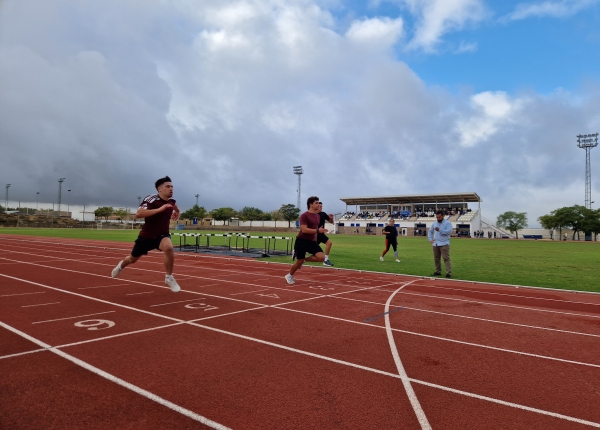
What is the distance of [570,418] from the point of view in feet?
9.27

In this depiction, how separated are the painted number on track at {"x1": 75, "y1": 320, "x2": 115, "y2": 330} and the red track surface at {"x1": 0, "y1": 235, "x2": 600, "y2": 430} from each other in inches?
1.0

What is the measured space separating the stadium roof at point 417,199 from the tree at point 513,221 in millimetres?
9693

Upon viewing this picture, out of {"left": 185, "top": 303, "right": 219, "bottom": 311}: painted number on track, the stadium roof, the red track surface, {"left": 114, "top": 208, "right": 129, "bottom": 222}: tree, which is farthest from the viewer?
{"left": 114, "top": 208, "right": 129, "bottom": 222}: tree

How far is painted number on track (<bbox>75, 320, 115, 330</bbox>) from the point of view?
4.88 meters

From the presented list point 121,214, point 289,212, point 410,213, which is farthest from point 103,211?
point 410,213

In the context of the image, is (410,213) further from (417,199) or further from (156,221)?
(156,221)

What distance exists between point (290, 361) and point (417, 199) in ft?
293

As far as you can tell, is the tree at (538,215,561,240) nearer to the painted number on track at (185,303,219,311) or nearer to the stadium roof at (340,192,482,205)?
A: the stadium roof at (340,192,482,205)

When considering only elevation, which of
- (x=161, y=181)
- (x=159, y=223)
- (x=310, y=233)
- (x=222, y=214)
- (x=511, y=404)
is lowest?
(x=511, y=404)

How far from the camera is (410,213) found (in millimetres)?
87500

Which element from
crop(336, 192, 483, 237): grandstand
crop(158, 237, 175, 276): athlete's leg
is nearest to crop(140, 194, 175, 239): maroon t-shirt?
crop(158, 237, 175, 276): athlete's leg

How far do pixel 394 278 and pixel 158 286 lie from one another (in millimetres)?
6208

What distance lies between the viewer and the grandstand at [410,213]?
78125 millimetres

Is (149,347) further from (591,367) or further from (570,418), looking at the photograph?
(591,367)
